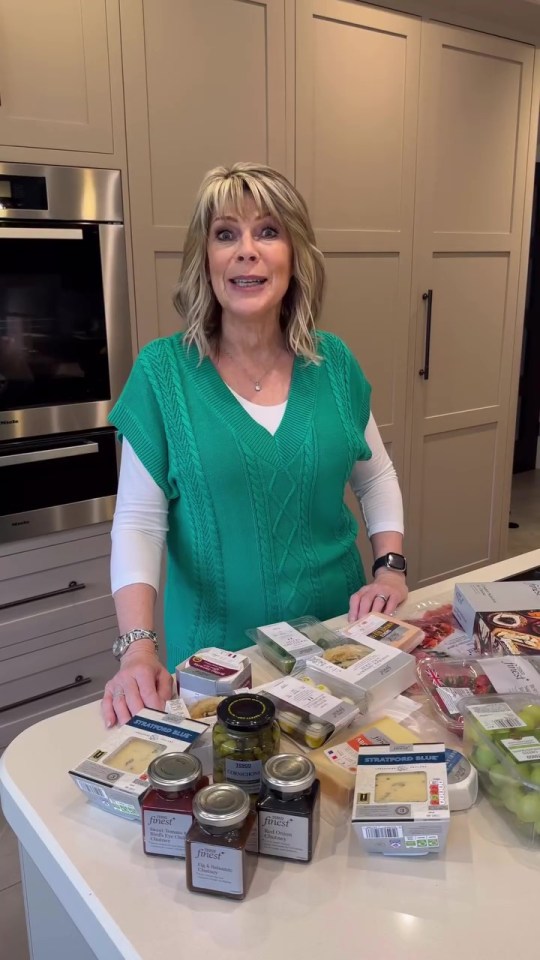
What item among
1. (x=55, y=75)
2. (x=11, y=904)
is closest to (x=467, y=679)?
(x=11, y=904)

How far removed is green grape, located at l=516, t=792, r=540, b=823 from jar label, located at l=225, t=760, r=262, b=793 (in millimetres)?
269

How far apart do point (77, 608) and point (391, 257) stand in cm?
155

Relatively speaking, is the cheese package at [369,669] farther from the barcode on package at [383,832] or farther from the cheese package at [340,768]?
the barcode on package at [383,832]

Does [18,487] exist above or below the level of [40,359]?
below

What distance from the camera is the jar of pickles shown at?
0.77 metres

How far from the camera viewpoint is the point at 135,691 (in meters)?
0.99

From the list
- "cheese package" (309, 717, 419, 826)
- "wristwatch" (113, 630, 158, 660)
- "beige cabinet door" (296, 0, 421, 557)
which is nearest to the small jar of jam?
"cheese package" (309, 717, 419, 826)

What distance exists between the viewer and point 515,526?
168 inches

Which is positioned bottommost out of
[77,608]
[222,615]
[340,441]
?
[77,608]

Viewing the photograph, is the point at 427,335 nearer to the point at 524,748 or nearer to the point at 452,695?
the point at 452,695

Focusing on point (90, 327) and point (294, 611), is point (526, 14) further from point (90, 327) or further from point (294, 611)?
point (294, 611)

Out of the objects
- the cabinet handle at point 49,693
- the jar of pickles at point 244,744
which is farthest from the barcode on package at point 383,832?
the cabinet handle at point 49,693

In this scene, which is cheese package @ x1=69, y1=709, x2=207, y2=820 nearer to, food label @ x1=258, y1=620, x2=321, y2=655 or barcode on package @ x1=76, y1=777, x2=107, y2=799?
barcode on package @ x1=76, y1=777, x2=107, y2=799

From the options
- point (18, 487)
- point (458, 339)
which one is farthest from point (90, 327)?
point (458, 339)
